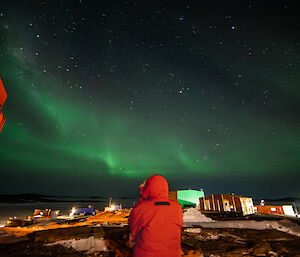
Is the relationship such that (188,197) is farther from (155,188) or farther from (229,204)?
(155,188)

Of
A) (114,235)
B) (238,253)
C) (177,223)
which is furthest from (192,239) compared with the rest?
(177,223)

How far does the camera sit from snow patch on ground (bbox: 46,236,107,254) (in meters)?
5.92

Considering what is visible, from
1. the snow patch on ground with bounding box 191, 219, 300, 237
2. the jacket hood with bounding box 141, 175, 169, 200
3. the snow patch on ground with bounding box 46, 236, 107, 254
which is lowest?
the snow patch on ground with bounding box 46, 236, 107, 254

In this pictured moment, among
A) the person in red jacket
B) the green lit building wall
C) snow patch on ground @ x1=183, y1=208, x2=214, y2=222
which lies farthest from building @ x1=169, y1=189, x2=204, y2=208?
the person in red jacket

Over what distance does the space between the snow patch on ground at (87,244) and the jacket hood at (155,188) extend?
4741 millimetres

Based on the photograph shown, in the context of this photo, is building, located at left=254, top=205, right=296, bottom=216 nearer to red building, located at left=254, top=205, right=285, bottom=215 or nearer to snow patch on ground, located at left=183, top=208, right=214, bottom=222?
red building, located at left=254, top=205, right=285, bottom=215

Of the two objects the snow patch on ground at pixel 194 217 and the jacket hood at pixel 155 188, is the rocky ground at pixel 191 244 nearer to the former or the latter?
the jacket hood at pixel 155 188

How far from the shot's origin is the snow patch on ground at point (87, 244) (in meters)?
5.92

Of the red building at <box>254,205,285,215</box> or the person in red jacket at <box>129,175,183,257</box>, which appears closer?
the person in red jacket at <box>129,175,183,257</box>

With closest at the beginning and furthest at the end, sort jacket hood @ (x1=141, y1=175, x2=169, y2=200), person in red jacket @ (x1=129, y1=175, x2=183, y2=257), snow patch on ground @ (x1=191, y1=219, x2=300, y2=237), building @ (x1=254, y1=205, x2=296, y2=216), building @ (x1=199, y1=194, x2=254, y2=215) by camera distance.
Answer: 1. person in red jacket @ (x1=129, y1=175, x2=183, y2=257)
2. jacket hood @ (x1=141, y1=175, x2=169, y2=200)
3. snow patch on ground @ (x1=191, y1=219, x2=300, y2=237)
4. building @ (x1=199, y1=194, x2=254, y2=215)
5. building @ (x1=254, y1=205, x2=296, y2=216)

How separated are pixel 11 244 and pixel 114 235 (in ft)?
13.8

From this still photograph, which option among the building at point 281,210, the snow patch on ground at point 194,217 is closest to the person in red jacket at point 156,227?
the snow patch on ground at point 194,217

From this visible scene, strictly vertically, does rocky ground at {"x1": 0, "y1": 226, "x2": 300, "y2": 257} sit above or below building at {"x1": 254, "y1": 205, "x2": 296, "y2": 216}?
below

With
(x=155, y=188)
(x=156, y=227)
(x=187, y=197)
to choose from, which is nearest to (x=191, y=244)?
(x=156, y=227)
